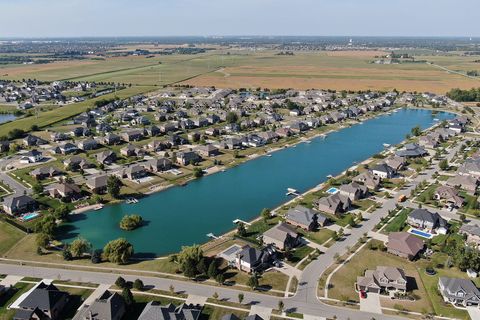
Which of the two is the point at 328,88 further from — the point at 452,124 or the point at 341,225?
the point at 341,225

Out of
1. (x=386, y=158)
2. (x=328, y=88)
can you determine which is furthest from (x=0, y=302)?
(x=328, y=88)

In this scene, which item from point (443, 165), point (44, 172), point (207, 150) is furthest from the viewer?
point (207, 150)

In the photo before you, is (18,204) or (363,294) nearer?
(363,294)

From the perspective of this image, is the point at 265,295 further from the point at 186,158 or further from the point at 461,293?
the point at 186,158

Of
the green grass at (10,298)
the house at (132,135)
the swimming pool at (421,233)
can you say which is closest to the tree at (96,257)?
the green grass at (10,298)

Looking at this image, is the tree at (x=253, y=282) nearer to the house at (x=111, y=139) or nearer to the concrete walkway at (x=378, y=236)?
the concrete walkway at (x=378, y=236)

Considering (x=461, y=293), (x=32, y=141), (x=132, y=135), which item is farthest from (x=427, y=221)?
(x=32, y=141)
